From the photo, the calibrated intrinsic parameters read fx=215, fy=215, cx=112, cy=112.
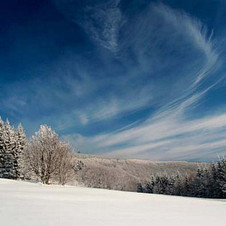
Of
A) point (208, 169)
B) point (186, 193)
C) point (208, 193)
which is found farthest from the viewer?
point (186, 193)

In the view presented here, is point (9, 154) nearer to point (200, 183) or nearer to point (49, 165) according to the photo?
point (49, 165)

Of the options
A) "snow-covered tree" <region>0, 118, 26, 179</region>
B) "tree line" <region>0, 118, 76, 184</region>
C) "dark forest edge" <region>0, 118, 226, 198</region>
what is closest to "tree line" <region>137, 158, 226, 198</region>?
"dark forest edge" <region>0, 118, 226, 198</region>

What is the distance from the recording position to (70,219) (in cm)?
556

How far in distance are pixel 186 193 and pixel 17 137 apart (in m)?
52.3

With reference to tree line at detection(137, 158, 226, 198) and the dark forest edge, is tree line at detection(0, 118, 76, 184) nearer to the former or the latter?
the dark forest edge

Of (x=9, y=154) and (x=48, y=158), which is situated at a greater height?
(x=9, y=154)

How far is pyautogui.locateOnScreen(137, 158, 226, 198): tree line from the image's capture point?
51.0 m

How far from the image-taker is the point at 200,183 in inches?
2287

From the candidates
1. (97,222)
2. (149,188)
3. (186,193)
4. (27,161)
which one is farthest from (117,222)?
(149,188)

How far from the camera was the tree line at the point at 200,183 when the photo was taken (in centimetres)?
5101

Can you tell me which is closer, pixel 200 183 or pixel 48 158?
pixel 48 158

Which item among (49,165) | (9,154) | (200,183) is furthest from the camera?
(200,183)

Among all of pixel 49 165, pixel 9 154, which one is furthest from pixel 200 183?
pixel 9 154

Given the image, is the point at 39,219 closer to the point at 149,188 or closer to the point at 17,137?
the point at 17,137
